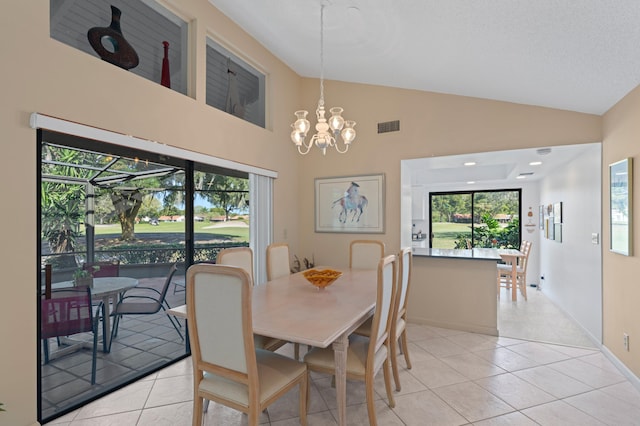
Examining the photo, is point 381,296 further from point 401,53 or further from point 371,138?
point 371,138

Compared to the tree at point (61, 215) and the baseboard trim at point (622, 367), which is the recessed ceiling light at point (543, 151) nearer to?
the baseboard trim at point (622, 367)

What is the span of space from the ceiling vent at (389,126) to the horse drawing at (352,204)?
80cm

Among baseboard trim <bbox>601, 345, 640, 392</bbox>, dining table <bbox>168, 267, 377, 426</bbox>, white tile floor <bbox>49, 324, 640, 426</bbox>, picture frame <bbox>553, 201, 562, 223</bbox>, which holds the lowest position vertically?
white tile floor <bbox>49, 324, 640, 426</bbox>

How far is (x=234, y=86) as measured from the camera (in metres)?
3.65

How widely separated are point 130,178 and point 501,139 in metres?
3.78

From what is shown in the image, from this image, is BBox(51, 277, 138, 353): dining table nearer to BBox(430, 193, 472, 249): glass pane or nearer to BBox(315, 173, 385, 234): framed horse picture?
BBox(315, 173, 385, 234): framed horse picture

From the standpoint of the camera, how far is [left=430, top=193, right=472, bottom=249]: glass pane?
7.37m

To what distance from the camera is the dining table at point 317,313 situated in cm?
162

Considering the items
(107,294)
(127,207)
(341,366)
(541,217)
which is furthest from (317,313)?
(541,217)

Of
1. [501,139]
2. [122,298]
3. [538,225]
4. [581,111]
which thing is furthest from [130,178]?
[538,225]

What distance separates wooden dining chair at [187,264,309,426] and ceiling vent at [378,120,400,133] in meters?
3.23

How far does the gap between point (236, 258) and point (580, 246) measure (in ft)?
13.1

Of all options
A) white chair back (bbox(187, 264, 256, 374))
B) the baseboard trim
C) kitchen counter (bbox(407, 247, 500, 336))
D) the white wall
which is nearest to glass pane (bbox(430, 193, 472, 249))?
the white wall

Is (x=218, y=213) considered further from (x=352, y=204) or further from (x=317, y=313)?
(x=317, y=313)
